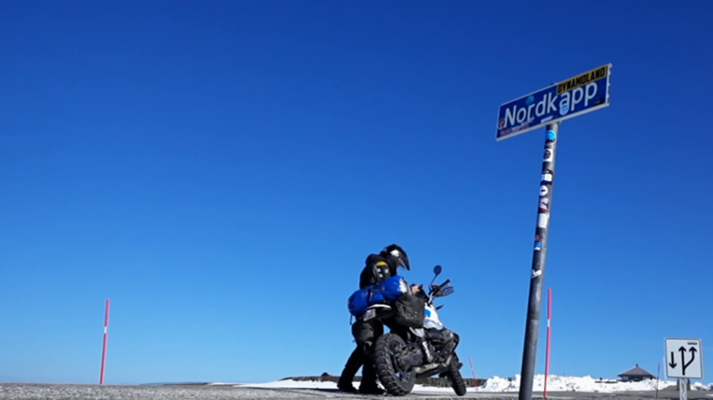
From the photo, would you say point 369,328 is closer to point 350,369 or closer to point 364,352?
point 364,352

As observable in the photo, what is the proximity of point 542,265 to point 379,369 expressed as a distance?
2378 millimetres

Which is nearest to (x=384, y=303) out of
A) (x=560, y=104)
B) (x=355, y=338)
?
(x=355, y=338)

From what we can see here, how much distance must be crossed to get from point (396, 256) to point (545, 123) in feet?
10.3

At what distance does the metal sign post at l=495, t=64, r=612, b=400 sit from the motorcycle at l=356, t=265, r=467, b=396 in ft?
6.04

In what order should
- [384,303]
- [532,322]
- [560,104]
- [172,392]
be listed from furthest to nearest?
[384,303] → [560,104] → [532,322] → [172,392]

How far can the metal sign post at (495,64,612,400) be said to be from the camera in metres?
6.93

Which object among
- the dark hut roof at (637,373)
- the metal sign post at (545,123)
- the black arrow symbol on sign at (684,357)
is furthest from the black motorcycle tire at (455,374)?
the dark hut roof at (637,373)

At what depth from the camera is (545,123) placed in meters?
7.45

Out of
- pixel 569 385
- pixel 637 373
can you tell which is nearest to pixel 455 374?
pixel 569 385

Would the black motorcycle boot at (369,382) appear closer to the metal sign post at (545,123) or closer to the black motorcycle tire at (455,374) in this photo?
the black motorcycle tire at (455,374)

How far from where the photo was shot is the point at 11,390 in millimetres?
5320

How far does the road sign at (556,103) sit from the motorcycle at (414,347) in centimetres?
242

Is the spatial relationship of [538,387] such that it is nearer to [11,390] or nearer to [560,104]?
[560,104]

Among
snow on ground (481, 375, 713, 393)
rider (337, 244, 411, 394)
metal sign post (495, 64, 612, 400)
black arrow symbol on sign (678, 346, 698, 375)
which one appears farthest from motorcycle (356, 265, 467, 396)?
snow on ground (481, 375, 713, 393)
